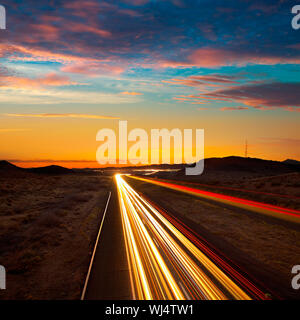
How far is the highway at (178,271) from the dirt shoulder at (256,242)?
1.12 meters

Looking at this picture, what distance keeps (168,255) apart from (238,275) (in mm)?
3437

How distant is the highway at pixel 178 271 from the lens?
27.2 ft

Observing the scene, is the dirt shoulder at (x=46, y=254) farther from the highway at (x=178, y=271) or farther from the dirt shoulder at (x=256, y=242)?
the dirt shoulder at (x=256, y=242)

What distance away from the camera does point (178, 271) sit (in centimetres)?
997

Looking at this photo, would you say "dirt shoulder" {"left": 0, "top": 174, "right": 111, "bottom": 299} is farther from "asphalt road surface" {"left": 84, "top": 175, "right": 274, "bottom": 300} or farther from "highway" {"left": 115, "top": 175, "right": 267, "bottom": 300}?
"highway" {"left": 115, "top": 175, "right": 267, "bottom": 300}

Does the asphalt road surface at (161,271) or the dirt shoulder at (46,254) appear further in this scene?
the dirt shoulder at (46,254)

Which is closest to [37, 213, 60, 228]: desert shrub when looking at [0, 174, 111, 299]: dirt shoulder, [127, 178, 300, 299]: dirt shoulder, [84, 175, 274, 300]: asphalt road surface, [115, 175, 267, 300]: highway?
[0, 174, 111, 299]: dirt shoulder

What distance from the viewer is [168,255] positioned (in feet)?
39.0

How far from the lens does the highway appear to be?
8.29m

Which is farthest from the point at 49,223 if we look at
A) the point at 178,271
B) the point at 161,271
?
the point at 178,271

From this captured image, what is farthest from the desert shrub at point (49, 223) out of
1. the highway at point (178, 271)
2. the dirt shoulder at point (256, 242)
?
the dirt shoulder at point (256, 242)

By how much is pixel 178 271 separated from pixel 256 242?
7907 mm
